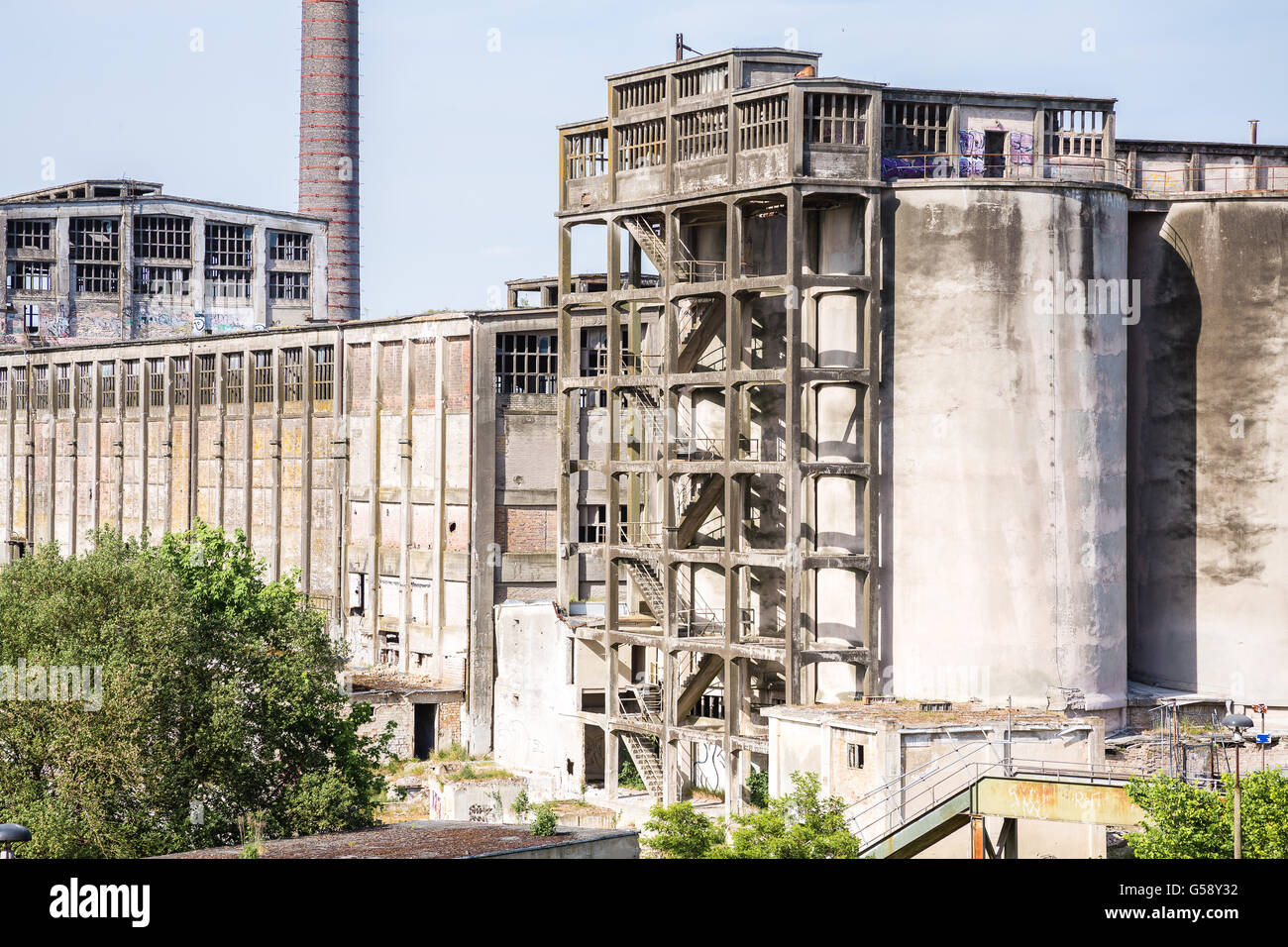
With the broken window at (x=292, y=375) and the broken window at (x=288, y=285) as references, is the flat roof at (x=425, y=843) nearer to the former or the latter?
the broken window at (x=292, y=375)

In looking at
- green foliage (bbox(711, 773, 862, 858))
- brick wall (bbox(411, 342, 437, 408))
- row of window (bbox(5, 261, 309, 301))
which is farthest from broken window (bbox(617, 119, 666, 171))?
row of window (bbox(5, 261, 309, 301))

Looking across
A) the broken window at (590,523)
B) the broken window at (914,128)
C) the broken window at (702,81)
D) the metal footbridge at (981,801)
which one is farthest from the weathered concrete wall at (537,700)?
the broken window at (914,128)

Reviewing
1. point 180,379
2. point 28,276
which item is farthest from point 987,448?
point 28,276

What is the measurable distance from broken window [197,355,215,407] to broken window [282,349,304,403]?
649 centimetres

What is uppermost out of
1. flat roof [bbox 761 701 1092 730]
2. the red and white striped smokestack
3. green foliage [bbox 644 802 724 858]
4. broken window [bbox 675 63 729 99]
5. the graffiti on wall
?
the red and white striped smokestack

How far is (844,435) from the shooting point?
36844 millimetres

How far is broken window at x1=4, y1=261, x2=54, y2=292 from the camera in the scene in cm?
8281

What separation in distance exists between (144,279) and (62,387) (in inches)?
473

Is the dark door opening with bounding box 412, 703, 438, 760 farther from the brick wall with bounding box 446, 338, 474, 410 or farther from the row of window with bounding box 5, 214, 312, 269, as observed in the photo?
the row of window with bounding box 5, 214, 312, 269

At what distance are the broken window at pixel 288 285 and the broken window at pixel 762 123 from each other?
56.5 meters

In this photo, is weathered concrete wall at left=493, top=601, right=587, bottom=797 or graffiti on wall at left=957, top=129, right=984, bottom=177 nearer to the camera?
graffiti on wall at left=957, top=129, right=984, bottom=177

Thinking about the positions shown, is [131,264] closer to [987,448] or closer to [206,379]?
[206,379]

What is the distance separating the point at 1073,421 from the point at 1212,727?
337 inches
